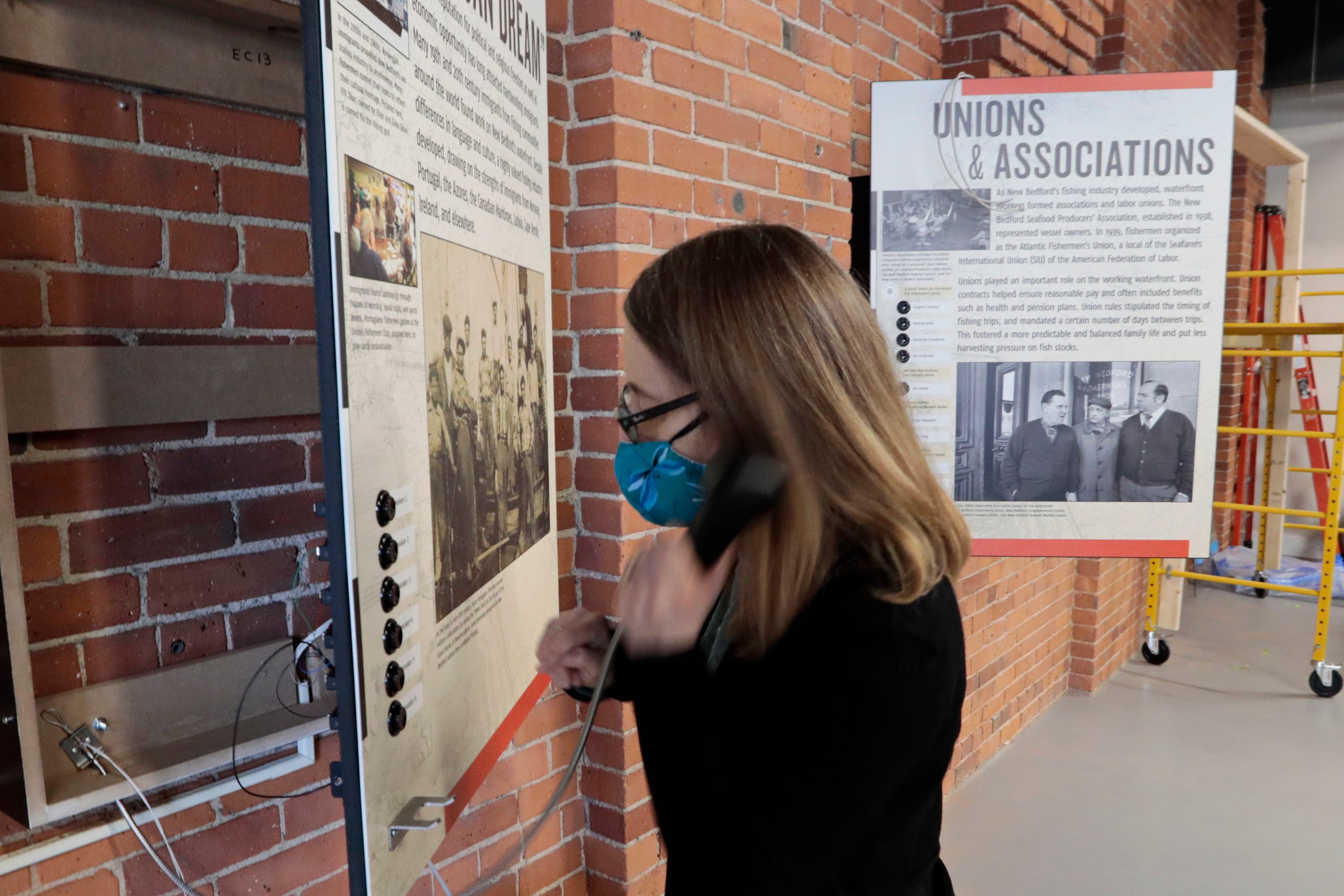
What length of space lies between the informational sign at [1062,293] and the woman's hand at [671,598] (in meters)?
1.73

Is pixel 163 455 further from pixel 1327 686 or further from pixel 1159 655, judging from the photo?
pixel 1327 686

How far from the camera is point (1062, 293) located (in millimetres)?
2539

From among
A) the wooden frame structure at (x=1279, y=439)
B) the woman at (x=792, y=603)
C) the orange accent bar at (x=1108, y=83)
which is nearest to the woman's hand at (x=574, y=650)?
the woman at (x=792, y=603)

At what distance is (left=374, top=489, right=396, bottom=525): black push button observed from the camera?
89cm

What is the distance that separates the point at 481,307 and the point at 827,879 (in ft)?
2.68

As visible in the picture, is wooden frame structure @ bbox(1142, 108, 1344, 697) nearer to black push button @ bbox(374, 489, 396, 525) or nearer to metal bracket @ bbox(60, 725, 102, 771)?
black push button @ bbox(374, 489, 396, 525)

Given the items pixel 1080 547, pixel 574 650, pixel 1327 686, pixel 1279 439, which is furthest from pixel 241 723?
pixel 1279 439

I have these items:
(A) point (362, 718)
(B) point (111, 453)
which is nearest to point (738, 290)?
(A) point (362, 718)

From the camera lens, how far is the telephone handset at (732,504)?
3.04 feet

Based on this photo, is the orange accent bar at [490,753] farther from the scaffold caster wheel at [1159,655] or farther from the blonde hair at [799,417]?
the scaffold caster wheel at [1159,655]

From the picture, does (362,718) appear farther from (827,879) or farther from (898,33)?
(898,33)

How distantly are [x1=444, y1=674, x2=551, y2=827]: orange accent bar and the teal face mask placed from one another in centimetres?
39

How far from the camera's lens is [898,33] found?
306 cm

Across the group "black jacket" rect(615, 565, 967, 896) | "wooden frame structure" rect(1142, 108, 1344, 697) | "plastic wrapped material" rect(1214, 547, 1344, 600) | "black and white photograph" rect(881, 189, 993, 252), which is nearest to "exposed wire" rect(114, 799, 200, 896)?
"black jacket" rect(615, 565, 967, 896)
